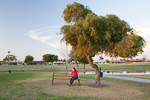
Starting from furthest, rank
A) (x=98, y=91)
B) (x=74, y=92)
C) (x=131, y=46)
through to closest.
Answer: (x=131, y=46)
(x=98, y=91)
(x=74, y=92)

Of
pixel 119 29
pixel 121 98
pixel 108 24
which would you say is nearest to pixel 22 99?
pixel 121 98

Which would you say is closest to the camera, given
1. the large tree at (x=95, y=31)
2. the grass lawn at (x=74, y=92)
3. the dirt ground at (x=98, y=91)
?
the grass lawn at (x=74, y=92)

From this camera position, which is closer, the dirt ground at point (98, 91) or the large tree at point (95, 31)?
the dirt ground at point (98, 91)

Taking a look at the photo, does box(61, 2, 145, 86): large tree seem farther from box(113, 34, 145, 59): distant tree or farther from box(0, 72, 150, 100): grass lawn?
box(0, 72, 150, 100): grass lawn

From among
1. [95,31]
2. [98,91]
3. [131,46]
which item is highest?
[95,31]

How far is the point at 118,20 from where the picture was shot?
10852 mm

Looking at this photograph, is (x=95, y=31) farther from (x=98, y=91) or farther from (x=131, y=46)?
(x=98, y=91)

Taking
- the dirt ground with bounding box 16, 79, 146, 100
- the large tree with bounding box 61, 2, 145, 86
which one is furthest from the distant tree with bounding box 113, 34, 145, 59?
the dirt ground with bounding box 16, 79, 146, 100

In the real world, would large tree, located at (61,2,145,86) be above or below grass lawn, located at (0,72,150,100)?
above

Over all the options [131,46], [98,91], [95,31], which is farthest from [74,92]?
[131,46]

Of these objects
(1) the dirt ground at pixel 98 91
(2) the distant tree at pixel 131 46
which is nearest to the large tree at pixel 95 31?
(2) the distant tree at pixel 131 46

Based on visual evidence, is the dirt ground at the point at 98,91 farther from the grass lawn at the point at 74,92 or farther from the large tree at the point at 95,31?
the large tree at the point at 95,31

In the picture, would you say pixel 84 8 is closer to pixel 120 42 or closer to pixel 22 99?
pixel 120 42

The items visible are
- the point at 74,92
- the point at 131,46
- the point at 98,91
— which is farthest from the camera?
the point at 131,46
